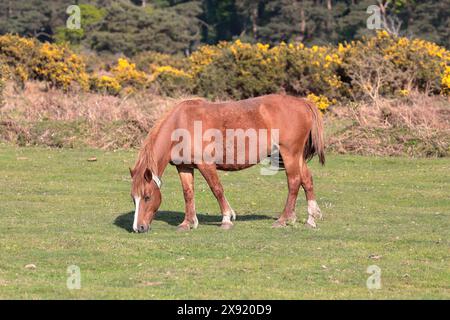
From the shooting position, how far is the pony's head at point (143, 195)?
13.9m

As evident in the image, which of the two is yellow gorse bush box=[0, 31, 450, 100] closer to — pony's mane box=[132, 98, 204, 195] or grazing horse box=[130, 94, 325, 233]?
grazing horse box=[130, 94, 325, 233]

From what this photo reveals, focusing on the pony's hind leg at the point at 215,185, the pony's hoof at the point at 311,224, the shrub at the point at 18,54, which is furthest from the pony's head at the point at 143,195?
the shrub at the point at 18,54

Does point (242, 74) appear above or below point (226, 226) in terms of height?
above

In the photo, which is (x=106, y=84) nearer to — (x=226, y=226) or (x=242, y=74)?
(x=242, y=74)

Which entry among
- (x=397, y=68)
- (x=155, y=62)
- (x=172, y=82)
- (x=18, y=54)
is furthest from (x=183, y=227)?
(x=155, y=62)

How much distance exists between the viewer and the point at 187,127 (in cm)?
1423

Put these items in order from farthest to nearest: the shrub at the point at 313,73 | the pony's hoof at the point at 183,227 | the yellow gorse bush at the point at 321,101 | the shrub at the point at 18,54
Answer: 1. the shrub at the point at 18,54
2. the shrub at the point at 313,73
3. the yellow gorse bush at the point at 321,101
4. the pony's hoof at the point at 183,227

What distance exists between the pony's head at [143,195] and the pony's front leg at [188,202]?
2.08 feet

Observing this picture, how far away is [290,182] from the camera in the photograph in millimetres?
14750

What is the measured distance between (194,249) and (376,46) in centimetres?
2106

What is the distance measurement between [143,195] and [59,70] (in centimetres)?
2347

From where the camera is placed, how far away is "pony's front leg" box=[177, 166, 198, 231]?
1448 centimetres

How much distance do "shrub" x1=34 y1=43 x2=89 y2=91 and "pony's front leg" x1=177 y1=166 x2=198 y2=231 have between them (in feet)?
71.7

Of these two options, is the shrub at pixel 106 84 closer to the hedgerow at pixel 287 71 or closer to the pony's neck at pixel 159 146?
the hedgerow at pixel 287 71
